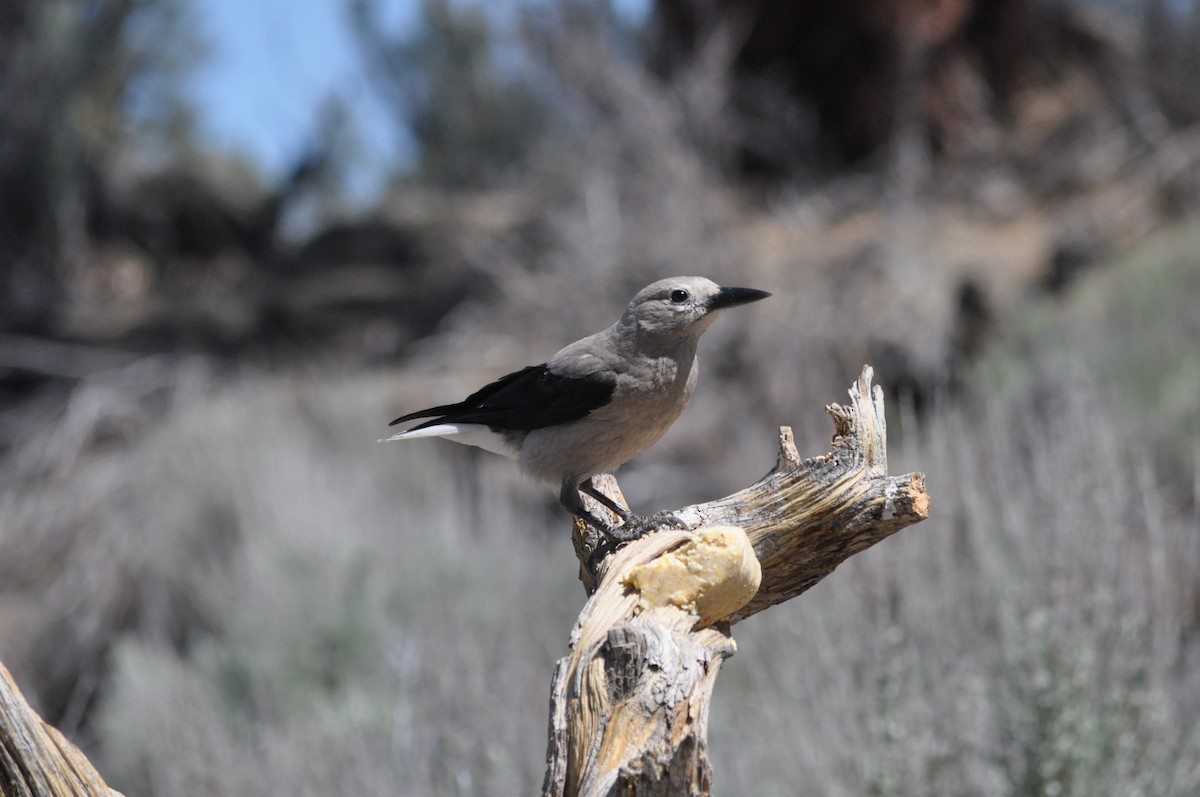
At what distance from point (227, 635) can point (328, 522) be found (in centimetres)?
107

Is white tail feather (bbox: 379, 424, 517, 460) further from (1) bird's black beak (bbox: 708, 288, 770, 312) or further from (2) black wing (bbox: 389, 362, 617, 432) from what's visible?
(1) bird's black beak (bbox: 708, 288, 770, 312)

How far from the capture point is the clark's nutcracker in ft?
8.63

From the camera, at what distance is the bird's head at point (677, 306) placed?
260 centimetres

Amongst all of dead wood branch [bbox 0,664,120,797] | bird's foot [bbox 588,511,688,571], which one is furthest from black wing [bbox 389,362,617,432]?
dead wood branch [bbox 0,664,120,797]

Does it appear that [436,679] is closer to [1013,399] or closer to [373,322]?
[1013,399]

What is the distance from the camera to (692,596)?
84.6 inches

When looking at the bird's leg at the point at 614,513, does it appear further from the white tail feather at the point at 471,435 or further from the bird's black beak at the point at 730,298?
the bird's black beak at the point at 730,298

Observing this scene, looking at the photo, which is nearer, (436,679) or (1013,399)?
(436,679)

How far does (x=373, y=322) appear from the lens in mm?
12875

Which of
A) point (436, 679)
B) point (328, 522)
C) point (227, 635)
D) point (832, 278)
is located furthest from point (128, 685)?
point (832, 278)

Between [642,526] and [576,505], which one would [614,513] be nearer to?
[576,505]

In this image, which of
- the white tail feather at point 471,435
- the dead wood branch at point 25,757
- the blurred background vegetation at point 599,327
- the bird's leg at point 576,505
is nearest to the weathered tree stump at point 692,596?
the bird's leg at point 576,505

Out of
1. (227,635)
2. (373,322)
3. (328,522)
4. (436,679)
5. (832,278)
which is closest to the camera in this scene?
(436,679)

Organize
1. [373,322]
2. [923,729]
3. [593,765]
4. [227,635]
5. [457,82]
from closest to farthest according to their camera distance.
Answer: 1. [593,765]
2. [923,729]
3. [227,635]
4. [373,322]
5. [457,82]
